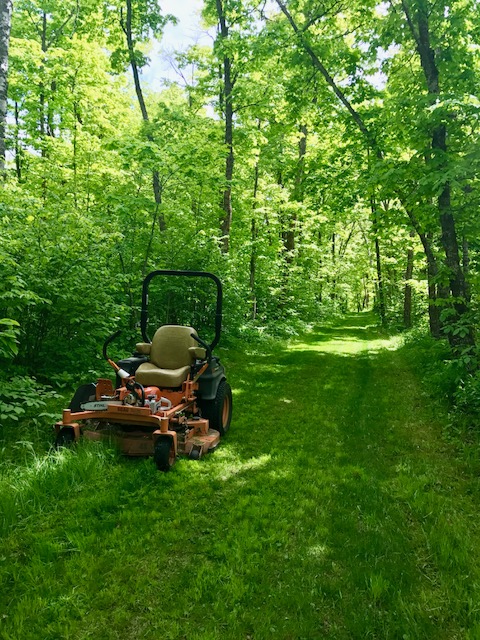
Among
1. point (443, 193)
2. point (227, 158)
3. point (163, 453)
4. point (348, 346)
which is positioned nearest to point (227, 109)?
point (227, 158)

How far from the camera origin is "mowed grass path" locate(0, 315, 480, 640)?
8.78 feet

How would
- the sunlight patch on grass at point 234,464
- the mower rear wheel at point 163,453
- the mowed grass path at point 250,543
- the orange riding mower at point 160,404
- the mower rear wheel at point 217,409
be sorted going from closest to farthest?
the mowed grass path at point 250,543
the mower rear wheel at point 163,453
the orange riding mower at point 160,404
the sunlight patch on grass at point 234,464
the mower rear wheel at point 217,409

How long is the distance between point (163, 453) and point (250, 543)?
140cm

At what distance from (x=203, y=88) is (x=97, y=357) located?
11.8 meters

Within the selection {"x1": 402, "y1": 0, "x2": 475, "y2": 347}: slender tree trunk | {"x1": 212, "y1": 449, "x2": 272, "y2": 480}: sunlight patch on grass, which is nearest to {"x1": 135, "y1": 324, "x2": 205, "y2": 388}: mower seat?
{"x1": 212, "y1": 449, "x2": 272, "y2": 480}: sunlight patch on grass

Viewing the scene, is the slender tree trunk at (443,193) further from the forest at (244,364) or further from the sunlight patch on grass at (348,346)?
the sunlight patch on grass at (348,346)

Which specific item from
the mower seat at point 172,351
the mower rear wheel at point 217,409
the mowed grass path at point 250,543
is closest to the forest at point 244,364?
the mowed grass path at point 250,543

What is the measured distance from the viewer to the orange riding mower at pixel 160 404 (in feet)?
15.4

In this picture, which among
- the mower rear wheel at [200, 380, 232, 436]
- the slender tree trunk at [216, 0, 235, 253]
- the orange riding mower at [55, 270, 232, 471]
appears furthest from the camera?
the slender tree trunk at [216, 0, 235, 253]

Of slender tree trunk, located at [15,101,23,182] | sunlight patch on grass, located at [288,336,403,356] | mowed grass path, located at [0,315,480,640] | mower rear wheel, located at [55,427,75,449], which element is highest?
slender tree trunk, located at [15,101,23,182]

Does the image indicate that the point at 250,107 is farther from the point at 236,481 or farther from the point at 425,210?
the point at 236,481

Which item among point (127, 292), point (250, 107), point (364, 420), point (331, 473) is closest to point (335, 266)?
point (250, 107)

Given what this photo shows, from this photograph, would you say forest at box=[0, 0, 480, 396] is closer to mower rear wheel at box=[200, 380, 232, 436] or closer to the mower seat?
the mower seat

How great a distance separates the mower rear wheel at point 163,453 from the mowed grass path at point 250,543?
11 cm
